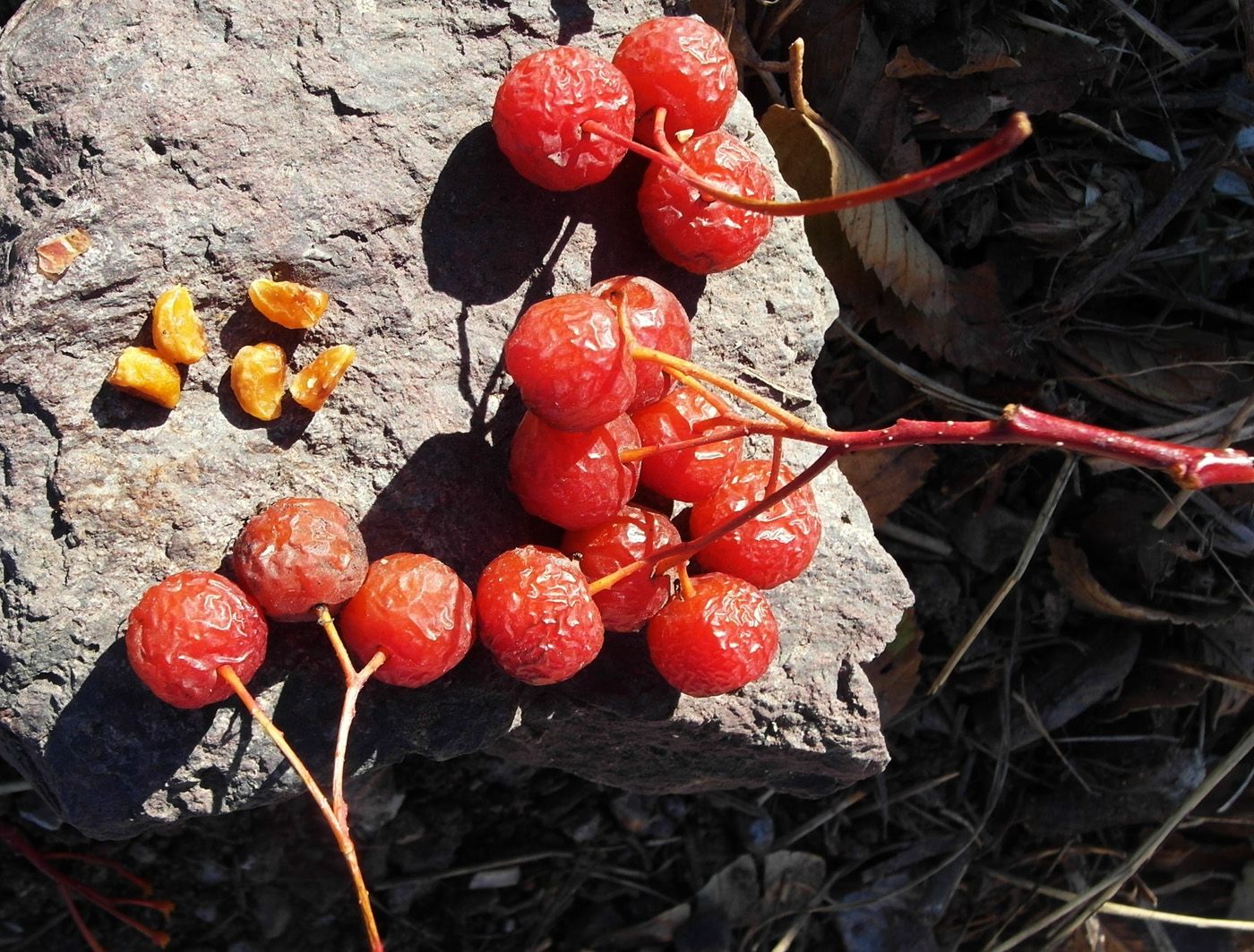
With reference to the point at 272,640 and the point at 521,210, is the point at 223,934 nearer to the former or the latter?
the point at 272,640

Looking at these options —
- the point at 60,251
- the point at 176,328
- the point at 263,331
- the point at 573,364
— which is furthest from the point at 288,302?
→ the point at 573,364

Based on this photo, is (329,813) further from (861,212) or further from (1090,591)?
(1090,591)

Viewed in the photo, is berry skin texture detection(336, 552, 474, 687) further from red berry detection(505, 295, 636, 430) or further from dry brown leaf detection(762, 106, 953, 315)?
dry brown leaf detection(762, 106, 953, 315)

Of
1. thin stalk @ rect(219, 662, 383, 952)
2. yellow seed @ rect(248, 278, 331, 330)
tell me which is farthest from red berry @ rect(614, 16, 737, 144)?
thin stalk @ rect(219, 662, 383, 952)

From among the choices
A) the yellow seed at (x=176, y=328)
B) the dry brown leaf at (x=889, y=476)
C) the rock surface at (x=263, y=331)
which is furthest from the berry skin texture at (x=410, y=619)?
the dry brown leaf at (x=889, y=476)

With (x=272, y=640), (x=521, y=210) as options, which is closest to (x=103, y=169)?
(x=521, y=210)

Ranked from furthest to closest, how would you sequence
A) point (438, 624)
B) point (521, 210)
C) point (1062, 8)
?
point (1062, 8), point (521, 210), point (438, 624)
